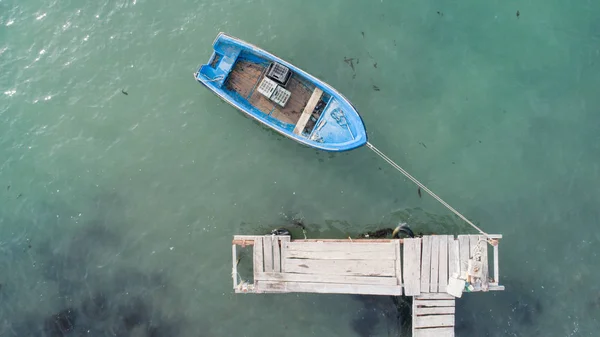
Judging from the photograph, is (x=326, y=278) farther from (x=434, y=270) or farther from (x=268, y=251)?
(x=434, y=270)

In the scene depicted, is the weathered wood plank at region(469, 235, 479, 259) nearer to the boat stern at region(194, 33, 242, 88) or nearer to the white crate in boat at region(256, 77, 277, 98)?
the white crate in boat at region(256, 77, 277, 98)

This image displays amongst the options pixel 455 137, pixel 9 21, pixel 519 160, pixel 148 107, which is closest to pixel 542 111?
pixel 519 160

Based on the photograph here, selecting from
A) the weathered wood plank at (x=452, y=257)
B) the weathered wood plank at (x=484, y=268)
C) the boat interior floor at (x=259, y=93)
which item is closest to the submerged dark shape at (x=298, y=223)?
the boat interior floor at (x=259, y=93)

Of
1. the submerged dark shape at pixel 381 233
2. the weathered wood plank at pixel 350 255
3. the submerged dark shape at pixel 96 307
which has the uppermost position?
the submerged dark shape at pixel 381 233

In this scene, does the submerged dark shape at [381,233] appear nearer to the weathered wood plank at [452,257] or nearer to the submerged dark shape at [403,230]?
the submerged dark shape at [403,230]

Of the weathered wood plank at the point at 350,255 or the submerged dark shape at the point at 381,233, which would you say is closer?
the weathered wood plank at the point at 350,255

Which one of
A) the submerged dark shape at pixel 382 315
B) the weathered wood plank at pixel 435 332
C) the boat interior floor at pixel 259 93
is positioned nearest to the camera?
the weathered wood plank at pixel 435 332

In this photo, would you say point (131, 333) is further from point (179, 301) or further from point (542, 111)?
point (542, 111)
